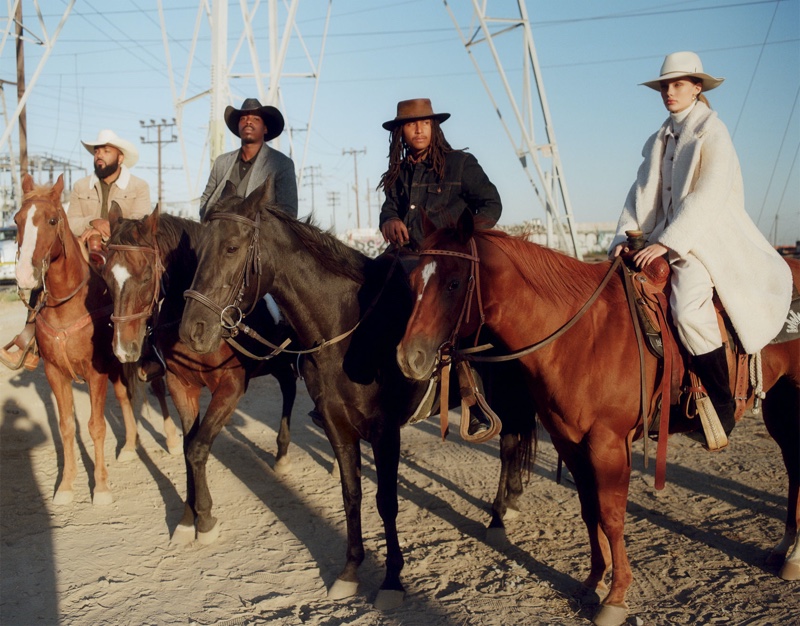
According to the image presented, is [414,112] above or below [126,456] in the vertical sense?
above

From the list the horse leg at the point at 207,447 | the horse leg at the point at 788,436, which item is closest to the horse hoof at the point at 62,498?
the horse leg at the point at 207,447

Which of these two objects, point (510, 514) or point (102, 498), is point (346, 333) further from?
point (102, 498)

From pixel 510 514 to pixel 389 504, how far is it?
1.43 m

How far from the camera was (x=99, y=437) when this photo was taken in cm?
560

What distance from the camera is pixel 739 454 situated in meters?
6.18

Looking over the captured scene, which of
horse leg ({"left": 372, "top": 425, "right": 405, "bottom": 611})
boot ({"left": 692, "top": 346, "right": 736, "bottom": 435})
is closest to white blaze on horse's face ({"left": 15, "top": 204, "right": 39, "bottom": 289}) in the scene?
horse leg ({"left": 372, "top": 425, "right": 405, "bottom": 611})

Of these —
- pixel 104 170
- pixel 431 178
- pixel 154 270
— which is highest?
pixel 104 170

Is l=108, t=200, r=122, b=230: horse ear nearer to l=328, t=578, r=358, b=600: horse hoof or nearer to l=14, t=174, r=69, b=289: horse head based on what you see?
l=14, t=174, r=69, b=289: horse head

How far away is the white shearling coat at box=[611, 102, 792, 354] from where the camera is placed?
11.2 feet

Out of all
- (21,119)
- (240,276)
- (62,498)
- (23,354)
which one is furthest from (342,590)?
(21,119)

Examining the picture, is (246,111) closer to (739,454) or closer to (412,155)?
(412,155)

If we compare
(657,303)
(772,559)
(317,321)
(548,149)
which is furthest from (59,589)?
(548,149)

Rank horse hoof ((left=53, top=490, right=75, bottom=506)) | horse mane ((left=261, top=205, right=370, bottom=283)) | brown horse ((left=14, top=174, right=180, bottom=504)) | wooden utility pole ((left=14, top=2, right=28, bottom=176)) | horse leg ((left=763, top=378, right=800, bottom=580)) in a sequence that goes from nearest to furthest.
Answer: horse mane ((left=261, top=205, right=370, bottom=283)), horse leg ((left=763, top=378, right=800, bottom=580)), brown horse ((left=14, top=174, right=180, bottom=504)), horse hoof ((left=53, top=490, right=75, bottom=506)), wooden utility pole ((left=14, top=2, right=28, bottom=176))

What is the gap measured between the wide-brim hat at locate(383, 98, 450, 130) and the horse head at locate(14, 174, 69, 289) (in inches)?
105
